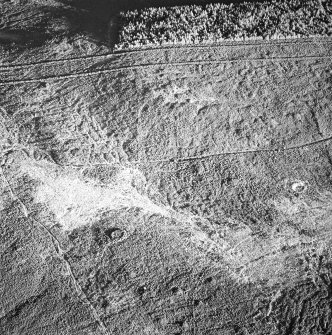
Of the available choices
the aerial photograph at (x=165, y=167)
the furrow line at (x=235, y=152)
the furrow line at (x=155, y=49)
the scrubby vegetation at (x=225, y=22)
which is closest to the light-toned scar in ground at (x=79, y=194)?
the aerial photograph at (x=165, y=167)

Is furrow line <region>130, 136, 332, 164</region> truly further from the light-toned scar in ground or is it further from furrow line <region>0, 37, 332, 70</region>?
furrow line <region>0, 37, 332, 70</region>

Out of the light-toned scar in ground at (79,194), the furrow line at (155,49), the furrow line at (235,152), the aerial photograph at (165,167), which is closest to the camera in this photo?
the aerial photograph at (165,167)

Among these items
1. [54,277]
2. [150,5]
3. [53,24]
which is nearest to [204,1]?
[150,5]

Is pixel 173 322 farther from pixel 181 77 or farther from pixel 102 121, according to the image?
pixel 181 77

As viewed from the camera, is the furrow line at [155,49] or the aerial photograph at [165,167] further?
the furrow line at [155,49]

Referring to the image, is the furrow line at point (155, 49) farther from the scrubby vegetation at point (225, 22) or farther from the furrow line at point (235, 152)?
the furrow line at point (235, 152)

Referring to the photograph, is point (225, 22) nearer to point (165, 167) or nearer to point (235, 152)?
point (235, 152)

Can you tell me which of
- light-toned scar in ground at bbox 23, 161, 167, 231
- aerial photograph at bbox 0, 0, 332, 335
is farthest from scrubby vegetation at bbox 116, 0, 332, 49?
light-toned scar in ground at bbox 23, 161, 167, 231
